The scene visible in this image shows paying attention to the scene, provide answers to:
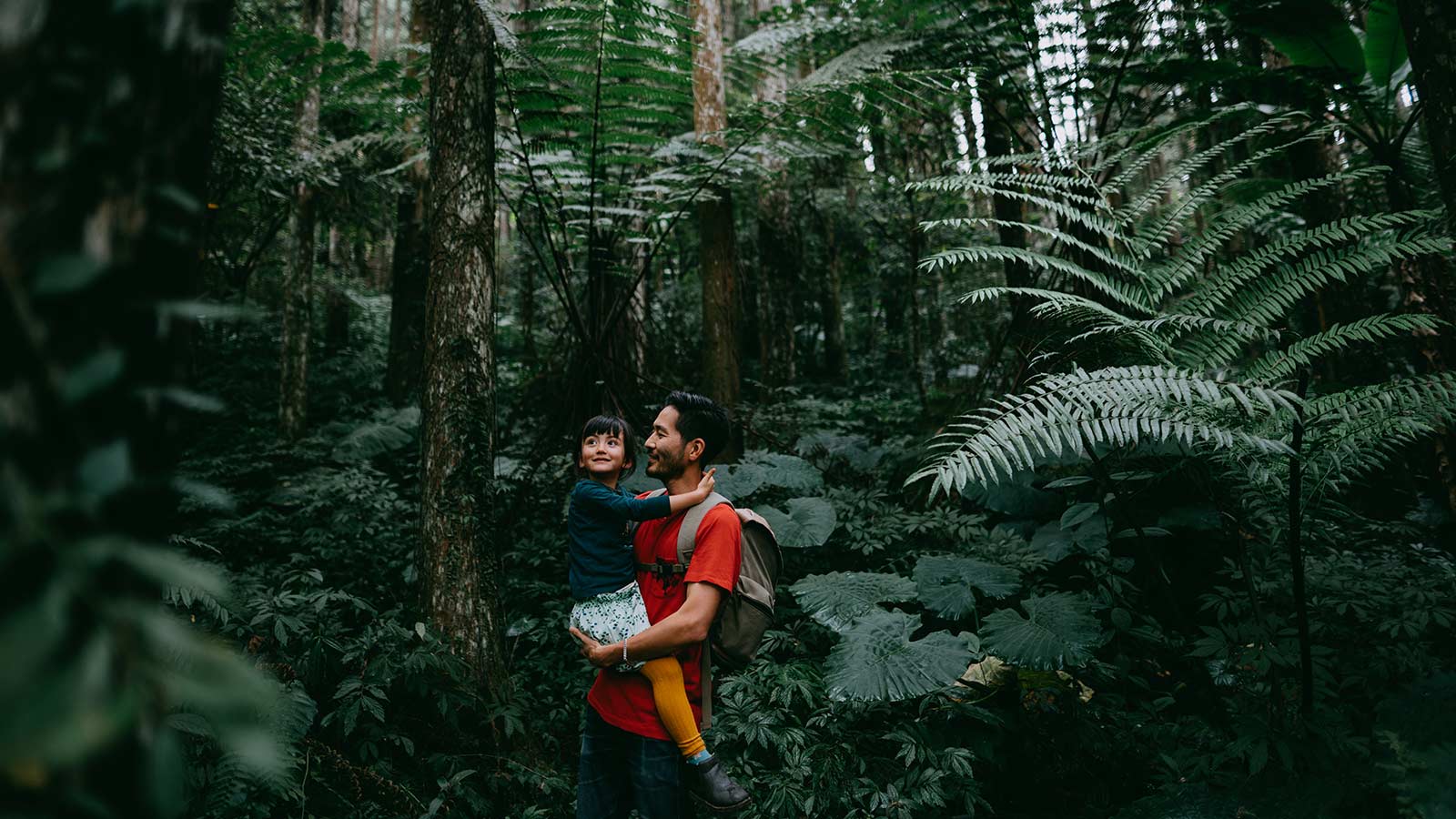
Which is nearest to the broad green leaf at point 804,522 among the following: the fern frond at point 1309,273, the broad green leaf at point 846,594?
the broad green leaf at point 846,594

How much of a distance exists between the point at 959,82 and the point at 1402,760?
4.38 m

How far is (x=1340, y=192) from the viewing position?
6184 mm

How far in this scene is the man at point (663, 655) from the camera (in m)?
1.81

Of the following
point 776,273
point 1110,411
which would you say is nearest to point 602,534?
point 1110,411

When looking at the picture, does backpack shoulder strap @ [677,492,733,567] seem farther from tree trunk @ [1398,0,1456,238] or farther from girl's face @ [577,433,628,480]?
tree trunk @ [1398,0,1456,238]

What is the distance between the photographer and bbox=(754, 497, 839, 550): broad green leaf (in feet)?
10.6

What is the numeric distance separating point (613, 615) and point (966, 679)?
164 cm

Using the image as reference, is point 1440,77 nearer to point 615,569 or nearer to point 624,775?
point 615,569

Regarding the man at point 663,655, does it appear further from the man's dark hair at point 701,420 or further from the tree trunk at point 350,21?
the tree trunk at point 350,21

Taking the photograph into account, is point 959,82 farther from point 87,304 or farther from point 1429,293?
point 87,304

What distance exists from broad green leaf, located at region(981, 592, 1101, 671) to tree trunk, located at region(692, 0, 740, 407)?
8.42 ft

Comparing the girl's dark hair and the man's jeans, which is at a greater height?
the girl's dark hair

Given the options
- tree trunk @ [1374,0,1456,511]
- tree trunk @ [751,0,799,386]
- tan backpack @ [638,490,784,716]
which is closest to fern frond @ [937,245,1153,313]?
tree trunk @ [1374,0,1456,511]

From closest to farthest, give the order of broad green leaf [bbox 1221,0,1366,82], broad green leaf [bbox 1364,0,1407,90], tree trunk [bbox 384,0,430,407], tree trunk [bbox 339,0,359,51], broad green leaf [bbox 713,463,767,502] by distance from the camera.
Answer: broad green leaf [bbox 713,463,767,502] → broad green leaf [bbox 1221,0,1366,82] → broad green leaf [bbox 1364,0,1407,90] → tree trunk [bbox 384,0,430,407] → tree trunk [bbox 339,0,359,51]
